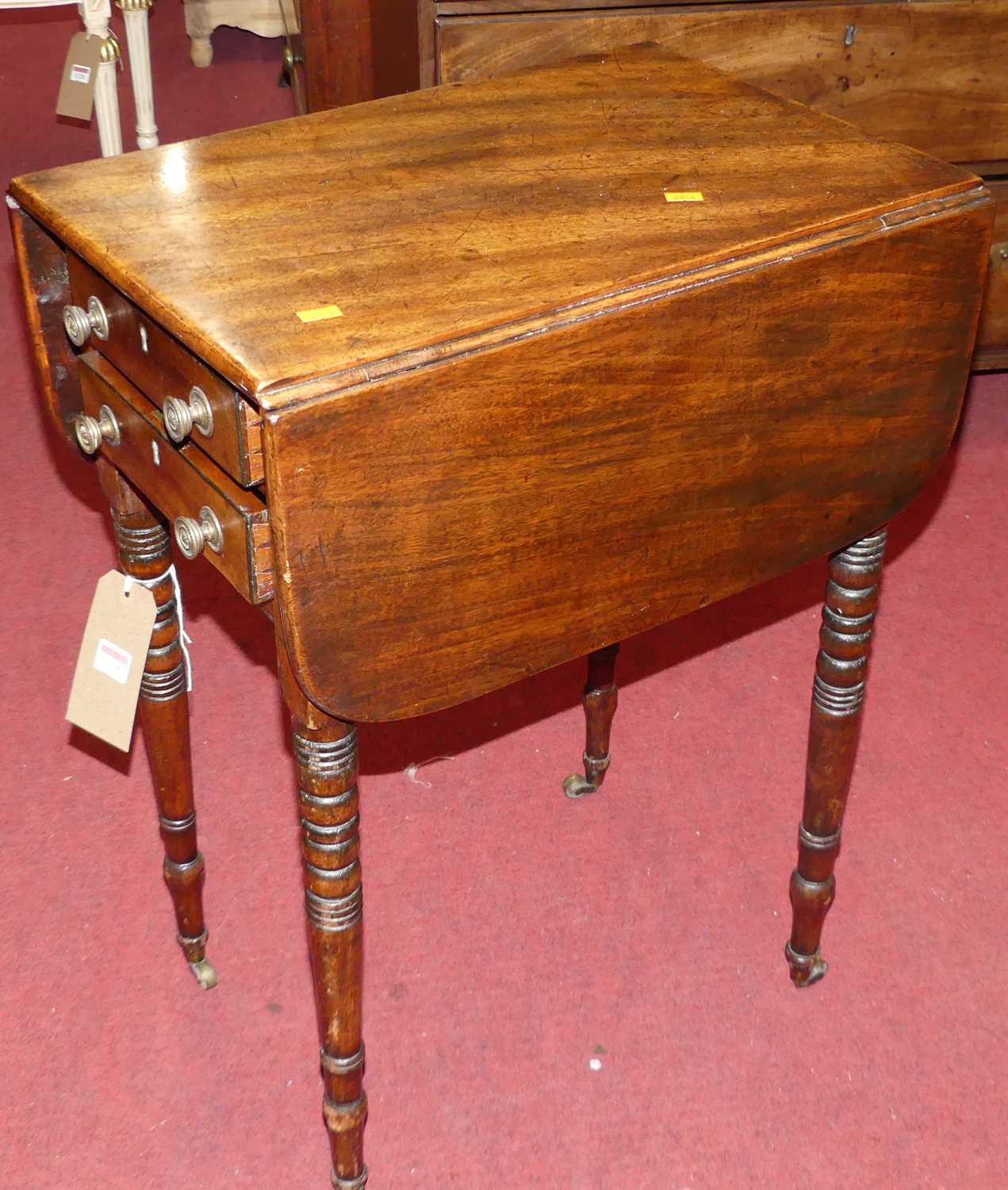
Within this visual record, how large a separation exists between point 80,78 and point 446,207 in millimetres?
1393

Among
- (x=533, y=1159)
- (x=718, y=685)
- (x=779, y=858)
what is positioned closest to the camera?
(x=533, y=1159)

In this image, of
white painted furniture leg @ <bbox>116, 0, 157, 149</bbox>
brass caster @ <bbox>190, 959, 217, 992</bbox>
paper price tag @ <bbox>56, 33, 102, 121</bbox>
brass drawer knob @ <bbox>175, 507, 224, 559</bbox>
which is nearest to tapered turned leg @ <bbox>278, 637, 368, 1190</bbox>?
brass drawer knob @ <bbox>175, 507, 224, 559</bbox>

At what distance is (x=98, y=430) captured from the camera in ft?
4.83

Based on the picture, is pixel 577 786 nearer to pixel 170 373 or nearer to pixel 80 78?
pixel 170 373

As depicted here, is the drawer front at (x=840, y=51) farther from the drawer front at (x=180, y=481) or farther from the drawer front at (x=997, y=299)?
the drawer front at (x=180, y=481)

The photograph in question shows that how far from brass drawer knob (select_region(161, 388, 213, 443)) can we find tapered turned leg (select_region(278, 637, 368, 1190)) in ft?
0.59

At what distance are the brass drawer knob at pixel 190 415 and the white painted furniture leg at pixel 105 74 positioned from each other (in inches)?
59.4

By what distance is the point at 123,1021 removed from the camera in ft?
6.20

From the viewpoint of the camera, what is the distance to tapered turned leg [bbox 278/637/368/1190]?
4.48 feet

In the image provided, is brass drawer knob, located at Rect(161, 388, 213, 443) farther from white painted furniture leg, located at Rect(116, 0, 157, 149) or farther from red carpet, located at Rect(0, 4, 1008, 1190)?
white painted furniture leg, located at Rect(116, 0, 157, 149)

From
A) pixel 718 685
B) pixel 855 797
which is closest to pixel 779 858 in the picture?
pixel 855 797

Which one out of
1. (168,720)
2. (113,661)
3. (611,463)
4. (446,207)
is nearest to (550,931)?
(168,720)

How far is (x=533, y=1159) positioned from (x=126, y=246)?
1.05m

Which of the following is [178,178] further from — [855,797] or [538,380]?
[855,797]
